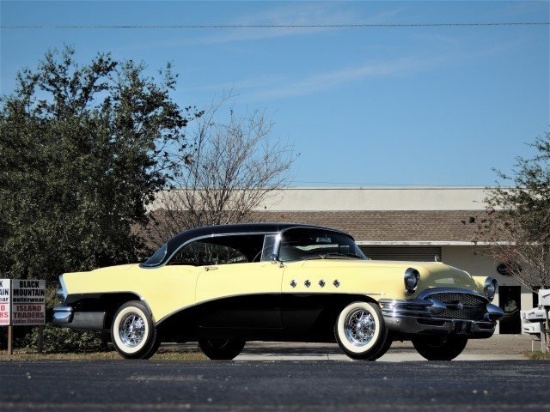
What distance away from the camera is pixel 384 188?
45125 millimetres

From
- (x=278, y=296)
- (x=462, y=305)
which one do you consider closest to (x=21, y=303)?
(x=278, y=296)

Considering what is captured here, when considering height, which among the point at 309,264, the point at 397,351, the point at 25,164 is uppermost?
the point at 25,164

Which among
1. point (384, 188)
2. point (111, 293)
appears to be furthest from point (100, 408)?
point (384, 188)

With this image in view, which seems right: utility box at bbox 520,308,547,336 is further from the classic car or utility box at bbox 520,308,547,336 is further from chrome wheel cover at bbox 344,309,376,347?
chrome wheel cover at bbox 344,309,376,347

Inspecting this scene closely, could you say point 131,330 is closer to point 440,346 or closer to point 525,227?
point 440,346

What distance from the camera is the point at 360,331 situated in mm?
12453

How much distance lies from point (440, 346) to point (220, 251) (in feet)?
10.1

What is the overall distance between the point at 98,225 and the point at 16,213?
6.71 ft

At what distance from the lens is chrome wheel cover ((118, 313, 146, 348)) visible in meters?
14.0

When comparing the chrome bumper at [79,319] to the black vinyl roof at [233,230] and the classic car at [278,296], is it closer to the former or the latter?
the classic car at [278,296]

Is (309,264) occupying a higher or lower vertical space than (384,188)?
lower

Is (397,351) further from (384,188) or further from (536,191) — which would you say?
(384,188)

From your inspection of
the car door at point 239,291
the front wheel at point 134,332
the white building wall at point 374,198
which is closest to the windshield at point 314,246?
the car door at point 239,291

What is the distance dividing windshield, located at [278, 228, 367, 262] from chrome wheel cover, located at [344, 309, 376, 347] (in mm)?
1013
